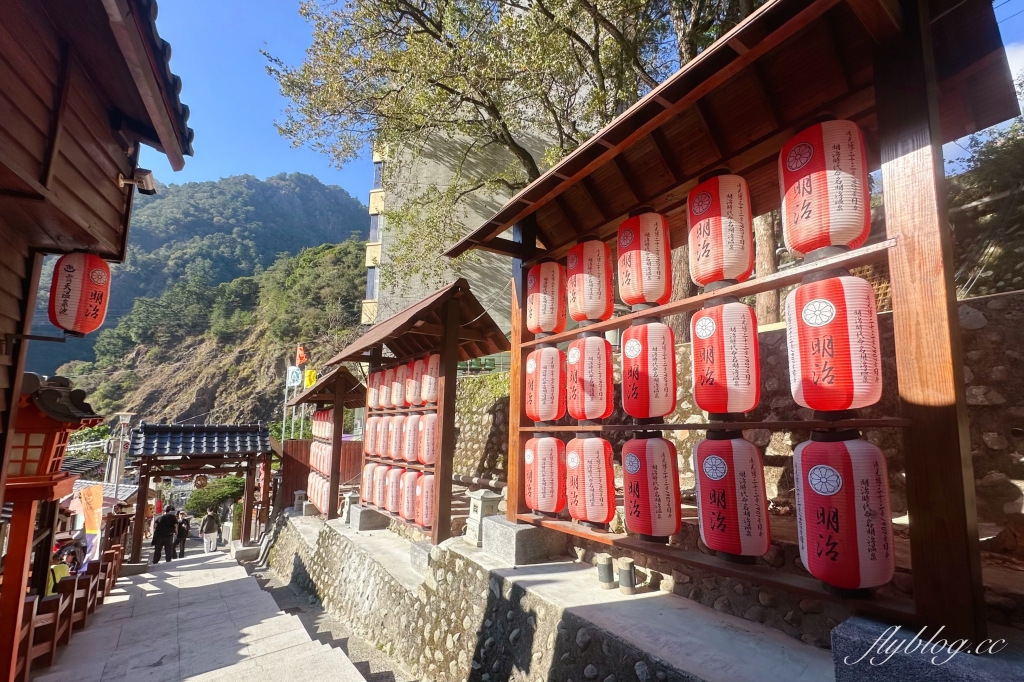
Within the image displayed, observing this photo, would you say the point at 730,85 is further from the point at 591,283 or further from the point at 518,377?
the point at 518,377

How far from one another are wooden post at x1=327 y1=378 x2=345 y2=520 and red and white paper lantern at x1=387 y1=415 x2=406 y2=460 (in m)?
4.22

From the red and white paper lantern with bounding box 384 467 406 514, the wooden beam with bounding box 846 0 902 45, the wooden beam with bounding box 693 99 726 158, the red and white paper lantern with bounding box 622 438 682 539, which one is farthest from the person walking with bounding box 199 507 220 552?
the wooden beam with bounding box 846 0 902 45

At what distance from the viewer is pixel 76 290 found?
5449mm

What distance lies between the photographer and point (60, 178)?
15.1 ft

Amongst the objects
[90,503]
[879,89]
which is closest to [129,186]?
[879,89]

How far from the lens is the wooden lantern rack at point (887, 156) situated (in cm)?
283

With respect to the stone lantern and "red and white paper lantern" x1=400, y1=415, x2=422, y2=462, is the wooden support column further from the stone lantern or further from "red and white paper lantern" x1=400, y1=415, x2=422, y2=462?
the stone lantern

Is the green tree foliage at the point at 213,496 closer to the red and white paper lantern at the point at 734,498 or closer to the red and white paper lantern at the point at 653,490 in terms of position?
the red and white paper lantern at the point at 653,490

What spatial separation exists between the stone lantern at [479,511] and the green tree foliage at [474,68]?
8636 millimetres

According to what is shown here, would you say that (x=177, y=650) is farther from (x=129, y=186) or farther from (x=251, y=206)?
(x=251, y=206)

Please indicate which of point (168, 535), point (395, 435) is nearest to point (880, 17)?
point (395, 435)

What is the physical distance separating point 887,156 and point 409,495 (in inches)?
317

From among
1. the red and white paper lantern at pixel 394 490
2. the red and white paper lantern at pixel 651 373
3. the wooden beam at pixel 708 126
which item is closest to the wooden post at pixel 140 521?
the red and white paper lantern at pixel 394 490

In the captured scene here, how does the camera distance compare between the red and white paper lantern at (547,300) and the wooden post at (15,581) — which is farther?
the red and white paper lantern at (547,300)
